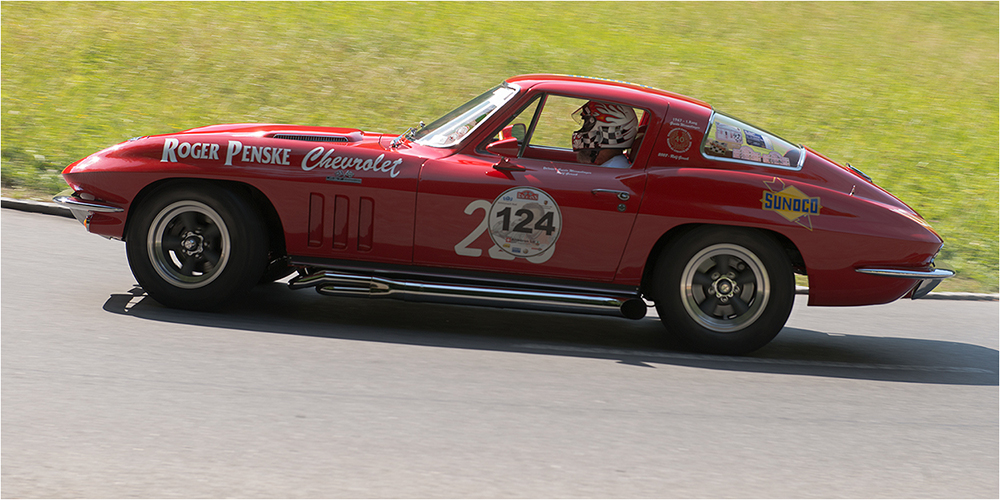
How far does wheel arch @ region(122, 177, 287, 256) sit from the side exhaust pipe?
1.31 feet

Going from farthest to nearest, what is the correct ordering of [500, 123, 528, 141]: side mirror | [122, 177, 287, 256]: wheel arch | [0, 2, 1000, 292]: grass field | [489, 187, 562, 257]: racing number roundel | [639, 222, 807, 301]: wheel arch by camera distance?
[0, 2, 1000, 292]: grass field, [500, 123, 528, 141]: side mirror, [639, 222, 807, 301]: wheel arch, [122, 177, 287, 256]: wheel arch, [489, 187, 562, 257]: racing number roundel

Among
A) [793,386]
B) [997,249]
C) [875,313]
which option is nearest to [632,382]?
[793,386]

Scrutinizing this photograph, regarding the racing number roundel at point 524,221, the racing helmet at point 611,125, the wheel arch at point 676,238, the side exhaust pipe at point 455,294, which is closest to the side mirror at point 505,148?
the racing number roundel at point 524,221

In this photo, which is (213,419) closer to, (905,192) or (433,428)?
(433,428)

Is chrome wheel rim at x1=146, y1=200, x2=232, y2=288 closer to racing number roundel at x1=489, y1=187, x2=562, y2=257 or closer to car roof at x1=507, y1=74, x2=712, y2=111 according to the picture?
racing number roundel at x1=489, y1=187, x2=562, y2=257

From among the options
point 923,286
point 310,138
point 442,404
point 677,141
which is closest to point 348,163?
point 310,138

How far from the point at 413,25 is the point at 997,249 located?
30.8 ft

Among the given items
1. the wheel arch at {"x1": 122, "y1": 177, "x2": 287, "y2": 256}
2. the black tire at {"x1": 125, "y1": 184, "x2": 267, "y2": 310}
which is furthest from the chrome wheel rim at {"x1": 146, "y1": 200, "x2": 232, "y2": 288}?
the wheel arch at {"x1": 122, "y1": 177, "x2": 287, "y2": 256}

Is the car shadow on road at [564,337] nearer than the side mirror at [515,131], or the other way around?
the car shadow on road at [564,337]

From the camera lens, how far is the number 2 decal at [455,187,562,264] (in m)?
5.36

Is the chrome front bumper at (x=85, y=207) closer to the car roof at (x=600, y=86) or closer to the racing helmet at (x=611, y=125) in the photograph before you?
the car roof at (x=600, y=86)

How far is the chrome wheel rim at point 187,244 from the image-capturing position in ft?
17.9

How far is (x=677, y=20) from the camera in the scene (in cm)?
1683

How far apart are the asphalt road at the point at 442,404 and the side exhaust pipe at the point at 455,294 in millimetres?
269
